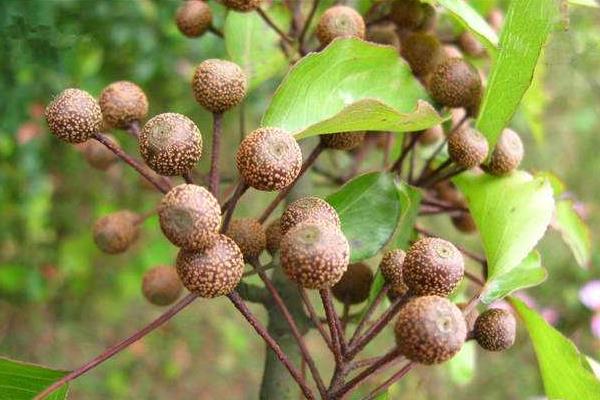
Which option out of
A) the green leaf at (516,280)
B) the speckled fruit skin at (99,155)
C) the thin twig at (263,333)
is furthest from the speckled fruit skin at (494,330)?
the speckled fruit skin at (99,155)

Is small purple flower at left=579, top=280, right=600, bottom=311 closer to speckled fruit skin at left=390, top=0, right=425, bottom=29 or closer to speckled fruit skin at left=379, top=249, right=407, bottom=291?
speckled fruit skin at left=390, top=0, right=425, bottom=29

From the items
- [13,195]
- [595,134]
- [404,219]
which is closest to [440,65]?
[404,219]

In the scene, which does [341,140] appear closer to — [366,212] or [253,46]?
[366,212]

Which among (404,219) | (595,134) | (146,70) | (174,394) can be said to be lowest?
(174,394)

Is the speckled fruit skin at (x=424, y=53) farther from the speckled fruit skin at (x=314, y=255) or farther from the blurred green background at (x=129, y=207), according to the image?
the speckled fruit skin at (x=314, y=255)

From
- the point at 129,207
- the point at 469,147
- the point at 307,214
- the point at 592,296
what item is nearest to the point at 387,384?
the point at 307,214

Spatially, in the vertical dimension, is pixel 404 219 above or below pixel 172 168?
below

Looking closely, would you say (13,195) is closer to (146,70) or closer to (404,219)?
(146,70)
